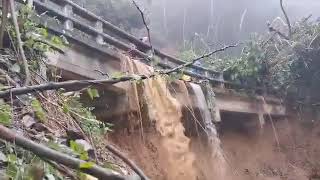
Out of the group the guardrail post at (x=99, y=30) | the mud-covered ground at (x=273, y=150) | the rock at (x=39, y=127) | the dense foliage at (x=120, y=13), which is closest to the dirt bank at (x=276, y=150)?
the mud-covered ground at (x=273, y=150)

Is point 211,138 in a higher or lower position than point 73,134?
lower

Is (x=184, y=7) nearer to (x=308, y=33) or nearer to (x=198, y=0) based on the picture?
(x=198, y=0)

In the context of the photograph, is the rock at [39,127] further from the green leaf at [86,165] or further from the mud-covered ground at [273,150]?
the mud-covered ground at [273,150]

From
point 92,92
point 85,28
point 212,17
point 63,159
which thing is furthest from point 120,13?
point 63,159

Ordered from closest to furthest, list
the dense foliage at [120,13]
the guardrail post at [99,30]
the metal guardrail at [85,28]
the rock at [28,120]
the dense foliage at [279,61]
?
the rock at [28,120], the metal guardrail at [85,28], the guardrail post at [99,30], the dense foliage at [279,61], the dense foliage at [120,13]

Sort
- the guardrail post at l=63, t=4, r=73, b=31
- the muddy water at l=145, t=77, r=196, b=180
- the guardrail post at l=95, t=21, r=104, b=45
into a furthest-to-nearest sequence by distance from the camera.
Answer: the muddy water at l=145, t=77, r=196, b=180 < the guardrail post at l=95, t=21, r=104, b=45 < the guardrail post at l=63, t=4, r=73, b=31

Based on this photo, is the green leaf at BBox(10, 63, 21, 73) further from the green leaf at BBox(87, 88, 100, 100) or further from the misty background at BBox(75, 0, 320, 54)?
the misty background at BBox(75, 0, 320, 54)

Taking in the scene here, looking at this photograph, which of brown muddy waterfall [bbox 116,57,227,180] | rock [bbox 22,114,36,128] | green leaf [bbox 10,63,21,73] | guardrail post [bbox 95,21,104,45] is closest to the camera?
rock [bbox 22,114,36,128]

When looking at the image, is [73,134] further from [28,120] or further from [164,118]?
[164,118]

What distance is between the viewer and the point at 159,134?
6543mm

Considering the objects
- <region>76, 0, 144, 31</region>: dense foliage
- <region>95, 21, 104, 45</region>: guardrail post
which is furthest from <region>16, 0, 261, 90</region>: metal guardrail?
<region>76, 0, 144, 31</region>: dense foliage

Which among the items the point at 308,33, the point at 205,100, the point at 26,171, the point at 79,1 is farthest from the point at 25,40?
the point at 79,1

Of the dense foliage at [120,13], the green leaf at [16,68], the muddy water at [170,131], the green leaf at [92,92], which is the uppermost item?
the dense foliage at [120,13]

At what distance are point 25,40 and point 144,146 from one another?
290 cm
